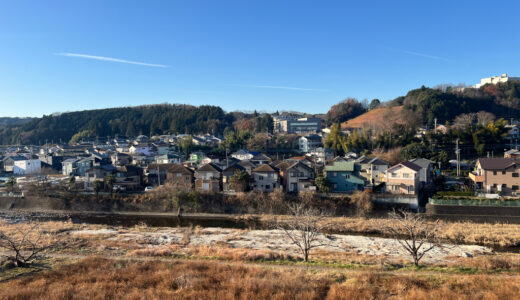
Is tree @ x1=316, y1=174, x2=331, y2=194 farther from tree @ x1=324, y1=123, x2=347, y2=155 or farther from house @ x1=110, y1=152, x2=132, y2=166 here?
house @ x1=110, y1=152, x2=132, y2=166

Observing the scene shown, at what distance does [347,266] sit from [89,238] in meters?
13.7

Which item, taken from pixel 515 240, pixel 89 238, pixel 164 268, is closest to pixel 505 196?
pixel 515 240

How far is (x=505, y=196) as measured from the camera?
21.7m

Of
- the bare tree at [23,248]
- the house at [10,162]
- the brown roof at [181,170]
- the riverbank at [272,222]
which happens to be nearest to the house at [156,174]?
the brown roof at [181,170]

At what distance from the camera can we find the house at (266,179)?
25.8 metres

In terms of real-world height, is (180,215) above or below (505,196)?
below

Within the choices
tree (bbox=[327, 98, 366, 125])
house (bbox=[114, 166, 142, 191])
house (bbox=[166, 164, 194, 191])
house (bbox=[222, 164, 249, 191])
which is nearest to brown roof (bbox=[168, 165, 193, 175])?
house (bbox=[166, 164, 194, 191])

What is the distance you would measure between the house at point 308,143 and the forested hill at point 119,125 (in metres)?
26.5

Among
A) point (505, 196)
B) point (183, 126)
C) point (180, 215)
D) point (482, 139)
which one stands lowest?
point (180, 215)

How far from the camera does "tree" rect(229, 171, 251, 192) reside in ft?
80.8

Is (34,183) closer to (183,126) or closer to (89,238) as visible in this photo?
(89,238)

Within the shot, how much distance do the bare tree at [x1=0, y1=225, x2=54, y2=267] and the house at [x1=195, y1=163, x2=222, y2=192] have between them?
1170 centimetres

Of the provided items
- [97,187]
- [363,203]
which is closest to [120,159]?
[97,187]

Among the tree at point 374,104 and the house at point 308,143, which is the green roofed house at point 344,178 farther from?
the tree at point 374,104
